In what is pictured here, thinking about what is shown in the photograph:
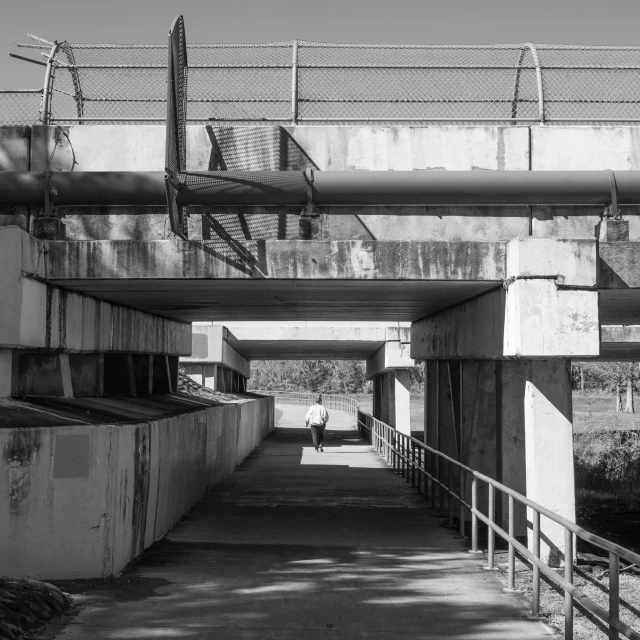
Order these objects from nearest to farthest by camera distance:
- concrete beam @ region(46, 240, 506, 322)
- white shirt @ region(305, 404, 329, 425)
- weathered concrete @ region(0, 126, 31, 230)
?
concrete beam @ region(46, 240, 506, 322) → weathered concrete @ region(0, 126, 31, 230) → white shirt @ region(305, 404, 329, 425)

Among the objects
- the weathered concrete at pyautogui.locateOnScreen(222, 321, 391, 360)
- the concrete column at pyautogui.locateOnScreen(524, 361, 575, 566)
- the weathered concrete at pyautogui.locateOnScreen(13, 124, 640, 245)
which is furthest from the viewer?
the weathered concrete at pyautogui.locateOnScreen(222, 321, 391, 360)

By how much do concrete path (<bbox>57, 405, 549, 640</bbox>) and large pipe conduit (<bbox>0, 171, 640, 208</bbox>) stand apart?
364 cm

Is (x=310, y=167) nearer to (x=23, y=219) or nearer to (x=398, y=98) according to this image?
(x=398, y=98)

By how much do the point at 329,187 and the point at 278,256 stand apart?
0.89 meters

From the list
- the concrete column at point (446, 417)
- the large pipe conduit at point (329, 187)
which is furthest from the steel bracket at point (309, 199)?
the concrete column at point (446, 417)

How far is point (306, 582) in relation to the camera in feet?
25.7

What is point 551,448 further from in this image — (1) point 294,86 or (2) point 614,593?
(1) point 294,86

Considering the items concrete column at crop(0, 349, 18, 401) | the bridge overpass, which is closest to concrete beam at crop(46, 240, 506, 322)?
the bridge overpass

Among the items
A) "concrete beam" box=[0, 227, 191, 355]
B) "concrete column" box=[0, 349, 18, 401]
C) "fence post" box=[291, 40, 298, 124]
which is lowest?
"concrete column" box=[0, 349, 18, 401]

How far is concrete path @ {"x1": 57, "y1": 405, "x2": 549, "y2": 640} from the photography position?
20.7 feet

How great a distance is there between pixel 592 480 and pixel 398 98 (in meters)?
15.6

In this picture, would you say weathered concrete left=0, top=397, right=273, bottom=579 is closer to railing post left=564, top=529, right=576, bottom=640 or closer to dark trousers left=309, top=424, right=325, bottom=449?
railing post left=564, top=529, right=576, bottom=640

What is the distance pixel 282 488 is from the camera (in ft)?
50.0

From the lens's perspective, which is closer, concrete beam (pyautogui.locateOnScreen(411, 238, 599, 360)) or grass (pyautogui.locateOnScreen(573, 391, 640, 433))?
concrete beam (pyautogui.locateOnScreen(411, 238, 599, 360))
